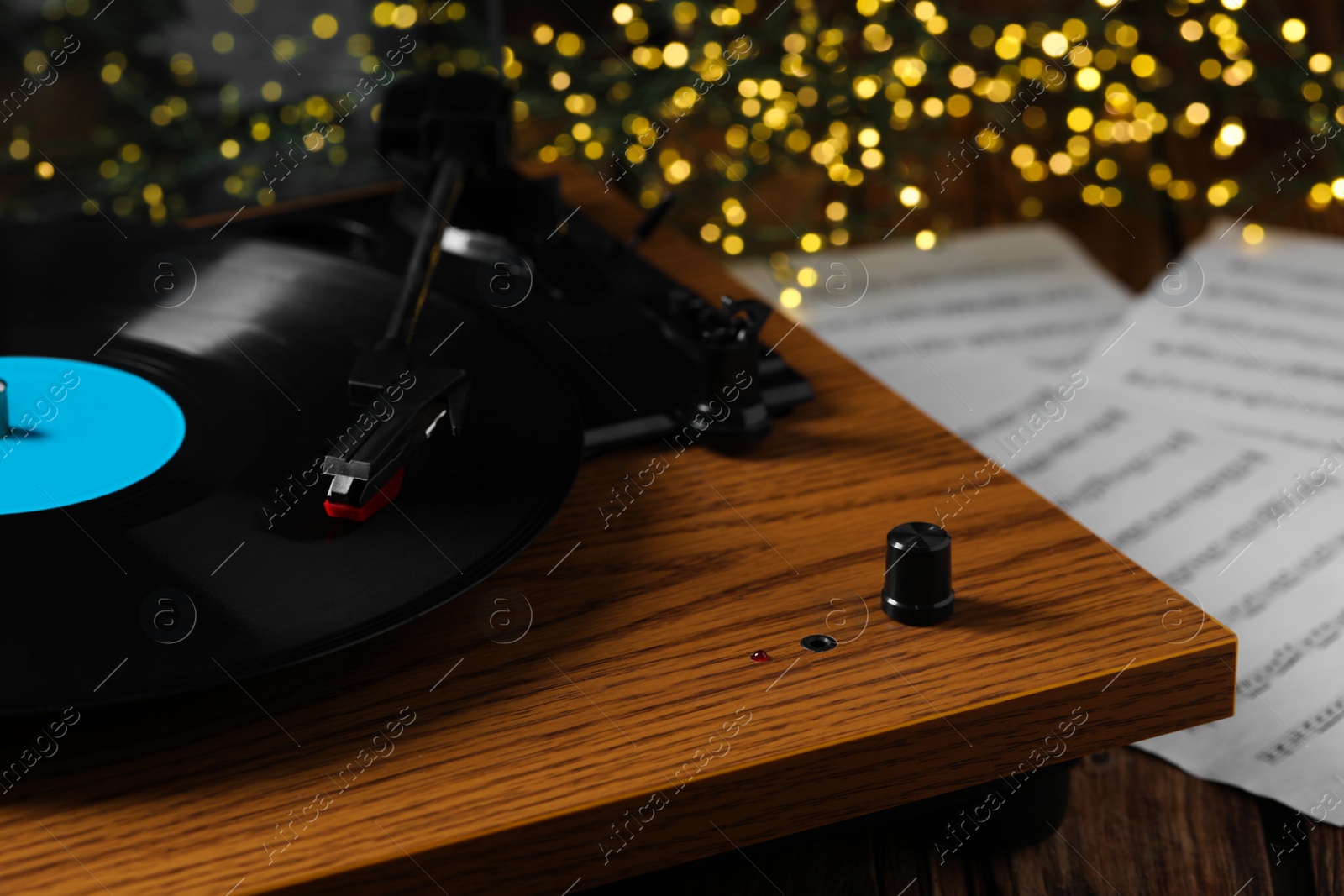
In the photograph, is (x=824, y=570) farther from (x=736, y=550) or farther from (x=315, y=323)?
(x=315, y=323)

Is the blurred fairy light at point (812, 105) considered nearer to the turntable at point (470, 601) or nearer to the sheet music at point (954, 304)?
the sheet music at point (954, 304)

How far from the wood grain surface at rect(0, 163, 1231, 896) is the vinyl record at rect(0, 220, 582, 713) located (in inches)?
1.5

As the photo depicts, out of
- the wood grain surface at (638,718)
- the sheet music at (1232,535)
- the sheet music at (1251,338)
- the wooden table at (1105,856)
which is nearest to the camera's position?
the wood grain surface at (638,718)

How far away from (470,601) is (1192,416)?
0.66 metres

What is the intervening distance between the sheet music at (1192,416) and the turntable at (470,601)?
2.9 inches

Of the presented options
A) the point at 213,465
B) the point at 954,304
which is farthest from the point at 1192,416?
the point at 213,465

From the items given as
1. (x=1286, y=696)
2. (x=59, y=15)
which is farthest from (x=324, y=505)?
(x=59, y=15)

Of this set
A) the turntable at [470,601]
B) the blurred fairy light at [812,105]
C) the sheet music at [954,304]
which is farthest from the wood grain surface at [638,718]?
the blurred fairy light at [812,105]

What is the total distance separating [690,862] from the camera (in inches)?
20.0

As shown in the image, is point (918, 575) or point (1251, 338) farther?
point (1251, 338)

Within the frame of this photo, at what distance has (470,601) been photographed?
57cm

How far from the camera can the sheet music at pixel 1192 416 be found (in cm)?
74

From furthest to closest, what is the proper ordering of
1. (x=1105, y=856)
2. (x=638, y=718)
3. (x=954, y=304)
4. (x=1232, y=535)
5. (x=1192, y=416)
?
(x=954, y=304)
(x=1192, y=416)
(x=1232, y=535)
(x=1105, y=856)
(x=638, y=718)

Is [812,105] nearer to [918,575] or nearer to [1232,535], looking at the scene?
[1232,535]
